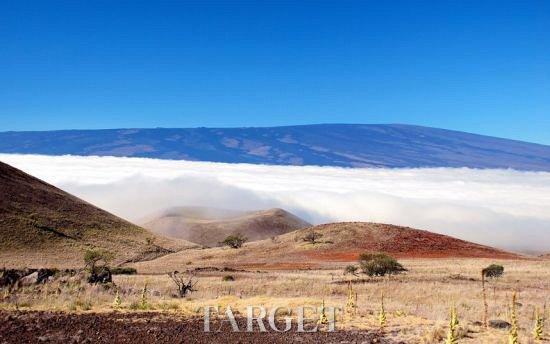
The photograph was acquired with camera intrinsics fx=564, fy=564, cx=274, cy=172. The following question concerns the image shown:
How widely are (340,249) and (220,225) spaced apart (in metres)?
42.3

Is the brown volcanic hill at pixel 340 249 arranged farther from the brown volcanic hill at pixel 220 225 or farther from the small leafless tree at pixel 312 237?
the brown volcanic hill at pixel 220 225

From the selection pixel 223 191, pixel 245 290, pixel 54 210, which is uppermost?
pixel 223 191

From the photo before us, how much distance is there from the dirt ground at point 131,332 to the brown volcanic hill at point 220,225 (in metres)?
71.8

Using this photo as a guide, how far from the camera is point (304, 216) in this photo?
372 ft

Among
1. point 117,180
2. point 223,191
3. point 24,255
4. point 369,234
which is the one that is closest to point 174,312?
point 24,255

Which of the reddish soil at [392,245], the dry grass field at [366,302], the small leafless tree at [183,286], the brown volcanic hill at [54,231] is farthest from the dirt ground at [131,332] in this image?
the reddish soil at [392,245]

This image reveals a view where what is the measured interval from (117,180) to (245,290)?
461ft

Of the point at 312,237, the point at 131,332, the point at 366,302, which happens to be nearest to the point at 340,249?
the point at 312,237

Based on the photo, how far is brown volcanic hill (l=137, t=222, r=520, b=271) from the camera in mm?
51281

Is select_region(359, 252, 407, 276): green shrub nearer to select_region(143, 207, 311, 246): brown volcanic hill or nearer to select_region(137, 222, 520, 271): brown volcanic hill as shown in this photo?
select_region(137, 222, 520, 271): brown volcanic hill

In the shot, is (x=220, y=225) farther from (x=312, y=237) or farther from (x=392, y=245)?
(x=392, y=245)

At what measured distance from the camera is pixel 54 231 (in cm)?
5562

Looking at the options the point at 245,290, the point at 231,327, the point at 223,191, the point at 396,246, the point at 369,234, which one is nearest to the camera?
the point at 231,327

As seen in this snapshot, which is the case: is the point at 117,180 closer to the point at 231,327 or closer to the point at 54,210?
the point at 54,210
